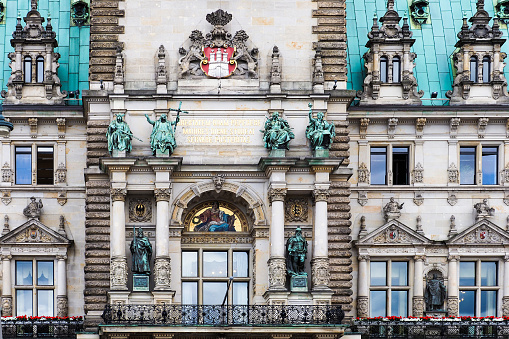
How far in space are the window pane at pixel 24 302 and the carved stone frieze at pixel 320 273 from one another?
10.3m

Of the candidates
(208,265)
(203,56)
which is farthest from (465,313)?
(203,56)

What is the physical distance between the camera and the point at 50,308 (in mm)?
42688

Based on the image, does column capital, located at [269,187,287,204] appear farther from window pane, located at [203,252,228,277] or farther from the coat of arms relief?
the coat of arms relief

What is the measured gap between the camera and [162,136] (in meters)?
40.2

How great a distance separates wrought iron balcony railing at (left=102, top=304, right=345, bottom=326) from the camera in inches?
1526

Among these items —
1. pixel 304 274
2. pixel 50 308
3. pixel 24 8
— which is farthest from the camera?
pixel 24 8

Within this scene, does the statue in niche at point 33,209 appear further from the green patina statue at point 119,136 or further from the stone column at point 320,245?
the stone column at point 320,245

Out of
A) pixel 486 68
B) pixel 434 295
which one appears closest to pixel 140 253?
pixel 434 295

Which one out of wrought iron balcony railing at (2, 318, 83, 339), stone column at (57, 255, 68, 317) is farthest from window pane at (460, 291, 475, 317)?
stone column at (57, 255, 68, 317)

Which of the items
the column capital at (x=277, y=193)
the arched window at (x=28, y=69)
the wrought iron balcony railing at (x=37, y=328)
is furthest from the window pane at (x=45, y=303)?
the column capital at (x=277, y=193)

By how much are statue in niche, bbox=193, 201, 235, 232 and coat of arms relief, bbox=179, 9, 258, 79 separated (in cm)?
455

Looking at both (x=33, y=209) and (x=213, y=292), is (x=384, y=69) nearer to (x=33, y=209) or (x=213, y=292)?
(x=213, y=292)

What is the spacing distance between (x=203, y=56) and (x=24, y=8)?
9.35 metres

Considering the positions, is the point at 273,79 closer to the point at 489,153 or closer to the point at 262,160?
the point at 262,160
